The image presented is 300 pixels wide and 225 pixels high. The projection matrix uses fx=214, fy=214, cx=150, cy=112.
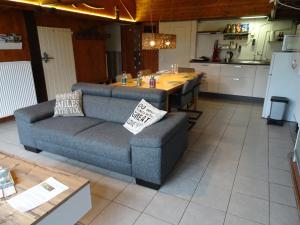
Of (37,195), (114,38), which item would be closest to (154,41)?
(37,195)

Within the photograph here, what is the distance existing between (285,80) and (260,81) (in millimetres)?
1335

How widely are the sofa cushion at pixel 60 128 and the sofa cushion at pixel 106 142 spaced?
121 millimetres

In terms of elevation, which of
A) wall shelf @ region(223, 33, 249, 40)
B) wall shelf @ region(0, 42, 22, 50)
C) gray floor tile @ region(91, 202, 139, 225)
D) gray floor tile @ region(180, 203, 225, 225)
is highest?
wall shelf @ region(223, 33, 249, 40)

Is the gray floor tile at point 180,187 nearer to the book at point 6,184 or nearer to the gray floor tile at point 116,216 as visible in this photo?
the gray floor tile at point 116,216

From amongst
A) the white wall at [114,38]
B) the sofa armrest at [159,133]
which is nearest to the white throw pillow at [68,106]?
the sofa armrest at [159,133]

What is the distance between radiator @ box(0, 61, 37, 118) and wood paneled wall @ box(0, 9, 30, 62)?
194 mm

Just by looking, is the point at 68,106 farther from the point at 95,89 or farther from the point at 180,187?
the point at 180,187

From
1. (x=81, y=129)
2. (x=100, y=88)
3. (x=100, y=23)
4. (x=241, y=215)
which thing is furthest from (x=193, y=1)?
(x=241, y=215)

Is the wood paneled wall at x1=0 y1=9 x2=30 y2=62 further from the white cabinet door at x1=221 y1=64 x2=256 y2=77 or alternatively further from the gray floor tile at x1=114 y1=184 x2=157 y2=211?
the white cabinet door at x1=221 y1=64 x2=256 y2=77

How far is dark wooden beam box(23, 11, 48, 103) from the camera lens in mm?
4289

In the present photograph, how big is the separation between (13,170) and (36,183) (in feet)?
1.07

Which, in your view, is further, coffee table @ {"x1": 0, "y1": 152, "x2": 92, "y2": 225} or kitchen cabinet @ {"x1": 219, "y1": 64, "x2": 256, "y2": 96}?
kitchen cabinet @ {"x1": 219, "y1": 64, "x2": 256, "y2": 96}

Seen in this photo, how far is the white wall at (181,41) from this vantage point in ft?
19.0

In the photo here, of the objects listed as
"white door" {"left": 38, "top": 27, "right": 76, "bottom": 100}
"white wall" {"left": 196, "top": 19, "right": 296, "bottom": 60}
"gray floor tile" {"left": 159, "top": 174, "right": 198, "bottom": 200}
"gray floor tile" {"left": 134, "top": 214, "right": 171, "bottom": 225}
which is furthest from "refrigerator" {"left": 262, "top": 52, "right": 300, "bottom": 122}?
"white door" {"left": 38, "top": 27, "right": 76, "bottom": 100}
